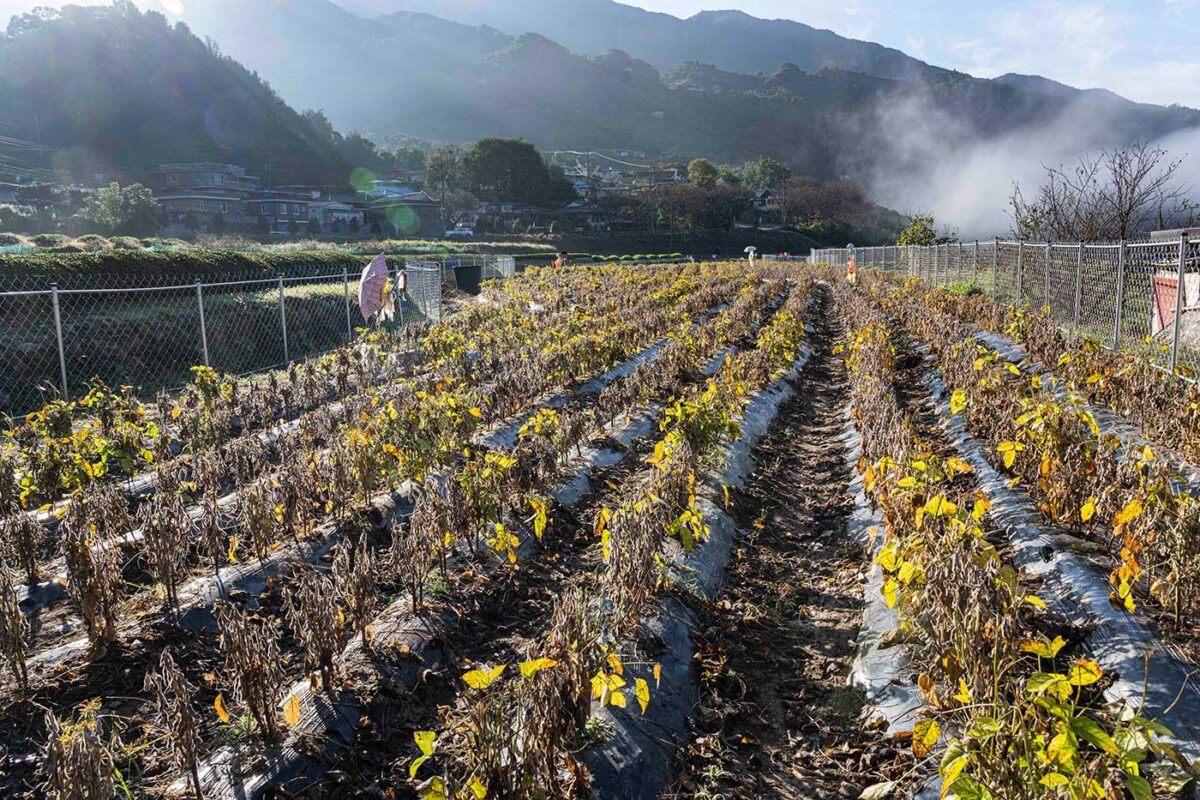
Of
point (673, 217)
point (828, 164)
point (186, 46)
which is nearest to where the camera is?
point (673, 217)

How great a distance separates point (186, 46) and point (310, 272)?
8889cm

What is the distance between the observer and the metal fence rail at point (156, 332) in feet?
39.1

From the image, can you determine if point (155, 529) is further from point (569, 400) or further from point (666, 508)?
point (569, 400)

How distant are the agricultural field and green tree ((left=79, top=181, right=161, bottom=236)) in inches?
1898

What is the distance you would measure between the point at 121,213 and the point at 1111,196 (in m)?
50.5

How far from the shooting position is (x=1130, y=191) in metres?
18.7

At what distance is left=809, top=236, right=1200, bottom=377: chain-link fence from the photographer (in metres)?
7.69

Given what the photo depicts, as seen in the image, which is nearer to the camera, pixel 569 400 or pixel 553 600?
pixel 553 600

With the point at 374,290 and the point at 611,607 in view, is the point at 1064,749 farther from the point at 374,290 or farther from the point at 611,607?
the point at 374,290

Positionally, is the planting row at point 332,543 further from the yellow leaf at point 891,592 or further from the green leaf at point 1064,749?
the green leaf at point 1064,749

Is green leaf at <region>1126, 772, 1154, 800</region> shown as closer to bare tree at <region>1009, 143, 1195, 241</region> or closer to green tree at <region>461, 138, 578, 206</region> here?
bare tree at <region>1009, 143, 1195, 241</region>

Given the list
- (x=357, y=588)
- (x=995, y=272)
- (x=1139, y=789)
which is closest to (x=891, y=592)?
(x=1139, y=789)

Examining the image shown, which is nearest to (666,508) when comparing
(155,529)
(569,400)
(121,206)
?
(155,529)

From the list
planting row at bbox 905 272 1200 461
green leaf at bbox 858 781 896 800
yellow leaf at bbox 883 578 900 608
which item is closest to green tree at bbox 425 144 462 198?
planting row at bbox 905 272 1200 461
